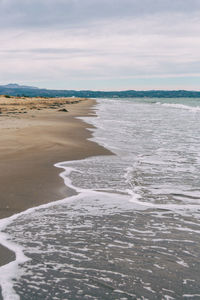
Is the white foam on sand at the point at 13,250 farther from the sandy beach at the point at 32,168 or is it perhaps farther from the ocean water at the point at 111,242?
the sandy beach at the point at 32,168

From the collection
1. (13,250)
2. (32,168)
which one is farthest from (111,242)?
(32,168)

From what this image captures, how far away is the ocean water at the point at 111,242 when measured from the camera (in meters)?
3.61

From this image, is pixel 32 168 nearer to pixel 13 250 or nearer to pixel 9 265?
pixel 13 250

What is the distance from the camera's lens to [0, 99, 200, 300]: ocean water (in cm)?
361

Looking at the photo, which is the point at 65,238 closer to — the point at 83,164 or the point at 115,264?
the point at 115,264

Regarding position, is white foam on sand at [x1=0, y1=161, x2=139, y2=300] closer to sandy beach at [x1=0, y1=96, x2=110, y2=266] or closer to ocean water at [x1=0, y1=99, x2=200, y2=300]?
ocean water at [x1=0, y1=99, x2=200, y2=300]

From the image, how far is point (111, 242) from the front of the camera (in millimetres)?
4773

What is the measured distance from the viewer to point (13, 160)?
10359mm

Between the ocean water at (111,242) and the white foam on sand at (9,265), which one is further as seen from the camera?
the ocean water at (111,242)

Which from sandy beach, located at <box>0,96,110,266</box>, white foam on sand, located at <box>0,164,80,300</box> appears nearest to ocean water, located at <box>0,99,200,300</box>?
white foam on sand, located at <box>0,164,80,300</box>

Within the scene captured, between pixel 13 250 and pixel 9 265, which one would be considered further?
pixel 13 250

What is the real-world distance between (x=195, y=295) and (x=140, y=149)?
10504 mm

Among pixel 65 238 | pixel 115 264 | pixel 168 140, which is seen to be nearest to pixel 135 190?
pixel 65 238

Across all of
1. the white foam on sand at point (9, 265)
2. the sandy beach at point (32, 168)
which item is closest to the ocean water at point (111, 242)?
the white foam on sand at point (9, 265)
